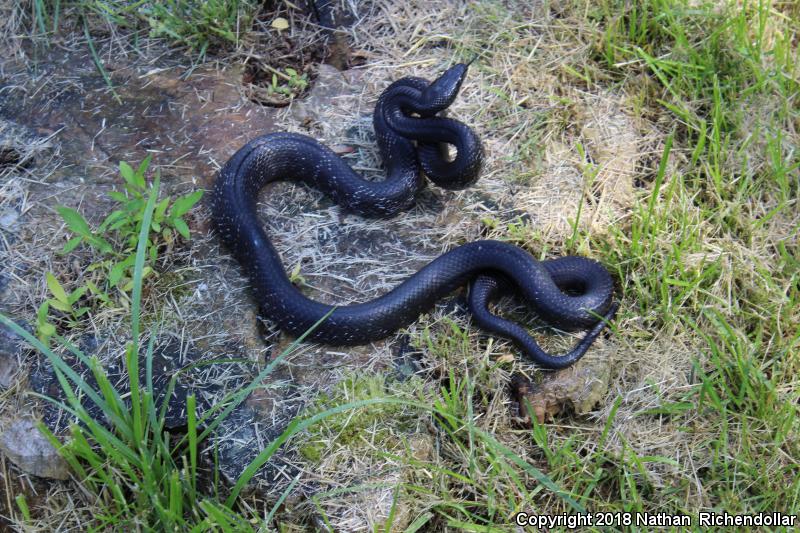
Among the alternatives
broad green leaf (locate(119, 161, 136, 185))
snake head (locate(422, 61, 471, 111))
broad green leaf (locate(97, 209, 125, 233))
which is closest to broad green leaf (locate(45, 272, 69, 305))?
broad green leaf (locate(97, 209, 125, 233))

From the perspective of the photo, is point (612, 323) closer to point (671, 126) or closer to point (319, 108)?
point (671, 126)

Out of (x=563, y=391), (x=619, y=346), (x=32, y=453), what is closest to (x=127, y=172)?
(x=32, y=453)

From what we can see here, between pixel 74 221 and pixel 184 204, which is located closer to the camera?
pixel 74 221

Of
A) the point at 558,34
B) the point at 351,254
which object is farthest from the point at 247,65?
the point at 558,34

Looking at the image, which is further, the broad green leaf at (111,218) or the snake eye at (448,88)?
the snake eye at (448,88)

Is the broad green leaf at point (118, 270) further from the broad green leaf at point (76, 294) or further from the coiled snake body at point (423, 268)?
the coiled snake body at point (423, 268)

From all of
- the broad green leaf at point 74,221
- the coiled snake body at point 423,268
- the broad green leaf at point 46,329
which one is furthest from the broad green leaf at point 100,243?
the coiled snake body at point 423,268

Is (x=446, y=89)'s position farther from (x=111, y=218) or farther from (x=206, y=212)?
(x=111, y=218)
